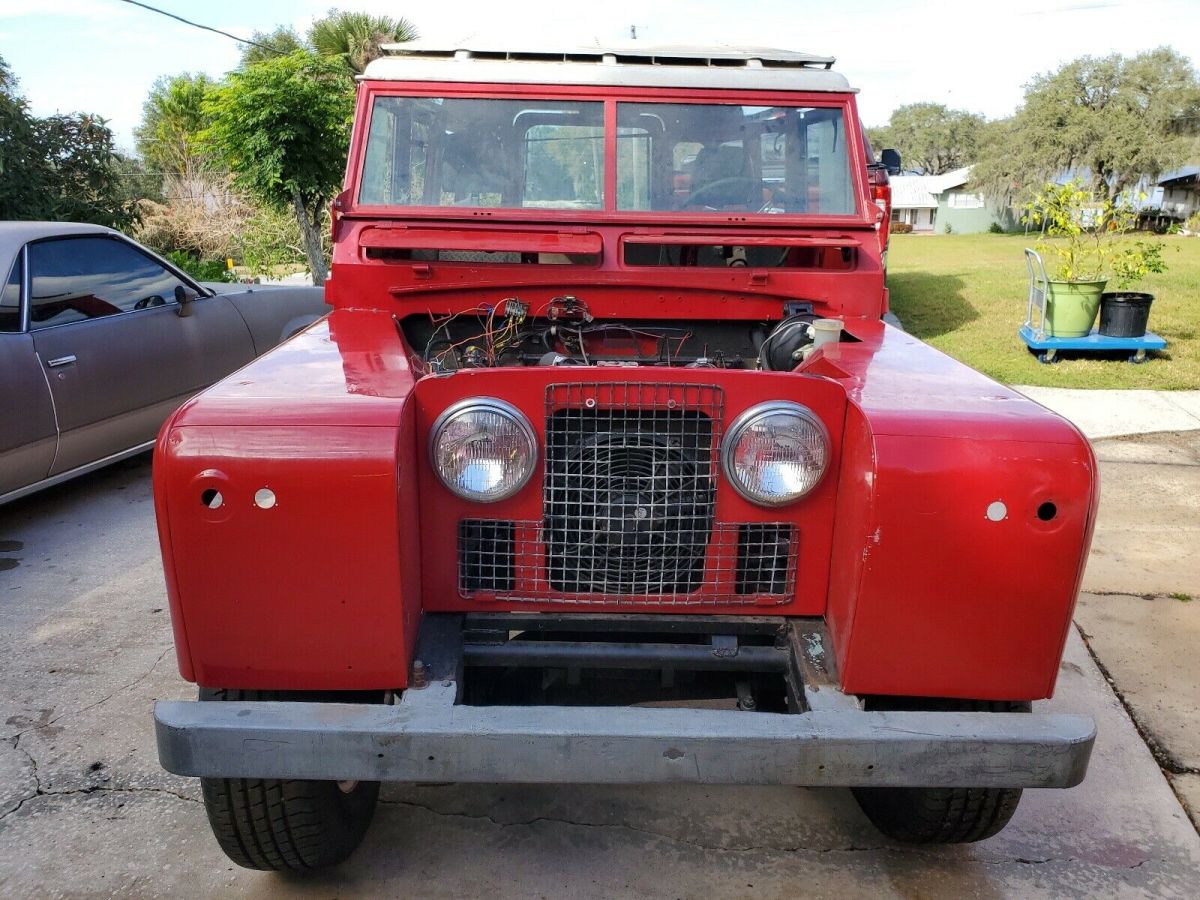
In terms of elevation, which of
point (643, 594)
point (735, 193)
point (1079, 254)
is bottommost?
point (643, 594)

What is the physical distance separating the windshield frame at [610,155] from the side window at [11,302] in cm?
232

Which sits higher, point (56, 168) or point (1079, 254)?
point (56, 168)

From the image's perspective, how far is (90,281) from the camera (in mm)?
5512

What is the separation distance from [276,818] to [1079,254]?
426 inches

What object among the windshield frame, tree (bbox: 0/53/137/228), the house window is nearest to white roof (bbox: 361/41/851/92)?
the windshield frame

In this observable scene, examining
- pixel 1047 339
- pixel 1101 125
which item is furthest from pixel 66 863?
pixel 1101 125

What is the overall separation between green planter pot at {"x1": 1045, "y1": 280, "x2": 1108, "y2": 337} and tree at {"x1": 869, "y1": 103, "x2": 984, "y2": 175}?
288ft

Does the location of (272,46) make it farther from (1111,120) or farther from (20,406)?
(1111,120)

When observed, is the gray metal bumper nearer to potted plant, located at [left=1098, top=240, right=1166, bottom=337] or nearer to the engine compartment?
the engine compartment

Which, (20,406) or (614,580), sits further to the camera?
(20,406)

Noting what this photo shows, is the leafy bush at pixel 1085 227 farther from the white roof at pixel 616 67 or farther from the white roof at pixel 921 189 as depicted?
the white roof at pixel 921 189

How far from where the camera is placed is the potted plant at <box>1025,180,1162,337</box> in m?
10.0

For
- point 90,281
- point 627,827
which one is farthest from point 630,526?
point 90,281

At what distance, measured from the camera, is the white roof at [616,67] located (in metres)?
3.72
